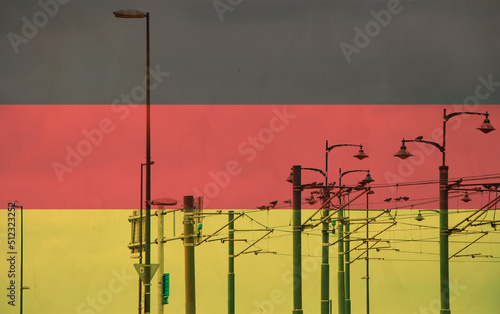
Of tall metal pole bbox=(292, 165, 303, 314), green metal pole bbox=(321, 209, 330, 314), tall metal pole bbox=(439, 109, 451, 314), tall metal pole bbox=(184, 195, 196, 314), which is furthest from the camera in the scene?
green metal pole bbox=(321, 209, 330, 314)

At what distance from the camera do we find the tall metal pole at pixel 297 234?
32.2 meters

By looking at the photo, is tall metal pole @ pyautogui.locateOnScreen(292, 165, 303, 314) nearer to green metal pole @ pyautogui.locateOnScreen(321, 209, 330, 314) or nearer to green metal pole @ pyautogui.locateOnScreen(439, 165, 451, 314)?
green metal pole @ pyautogui.locateOnScreen(321, 209, 330, 314)

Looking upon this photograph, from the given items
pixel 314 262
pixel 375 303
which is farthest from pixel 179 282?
pixel 375 303

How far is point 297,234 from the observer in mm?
32969

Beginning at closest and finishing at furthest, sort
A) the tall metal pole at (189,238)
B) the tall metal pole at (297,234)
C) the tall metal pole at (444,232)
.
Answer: the tall metal pole at (444,232), the tall metal pole at (297,234), the tall metal pole at (189,238)

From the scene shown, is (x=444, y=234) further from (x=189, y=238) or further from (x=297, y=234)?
(x=189, y=238)

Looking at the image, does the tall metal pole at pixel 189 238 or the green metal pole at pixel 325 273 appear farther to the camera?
the green metal pole at pixel 325 273

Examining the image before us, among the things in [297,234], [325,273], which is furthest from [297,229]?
[325,273]

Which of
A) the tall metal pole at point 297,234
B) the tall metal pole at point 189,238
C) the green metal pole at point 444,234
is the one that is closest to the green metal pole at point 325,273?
the tall metal pole at point 297,234

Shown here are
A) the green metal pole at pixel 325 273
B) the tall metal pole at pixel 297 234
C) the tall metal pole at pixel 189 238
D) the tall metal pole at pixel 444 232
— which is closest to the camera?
the tall metal pole at pixel 444 232

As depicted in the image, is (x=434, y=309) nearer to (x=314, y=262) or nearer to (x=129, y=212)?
(x=314, y=262)

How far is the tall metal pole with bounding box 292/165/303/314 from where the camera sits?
32.2m

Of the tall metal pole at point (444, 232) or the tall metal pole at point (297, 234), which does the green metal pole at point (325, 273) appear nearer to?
the tall metal pole at point (297, 234)

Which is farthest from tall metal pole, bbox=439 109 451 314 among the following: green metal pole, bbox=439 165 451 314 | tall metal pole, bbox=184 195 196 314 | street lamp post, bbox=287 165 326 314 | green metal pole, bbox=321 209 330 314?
tall metal pole, bbox=184 195 196 314
